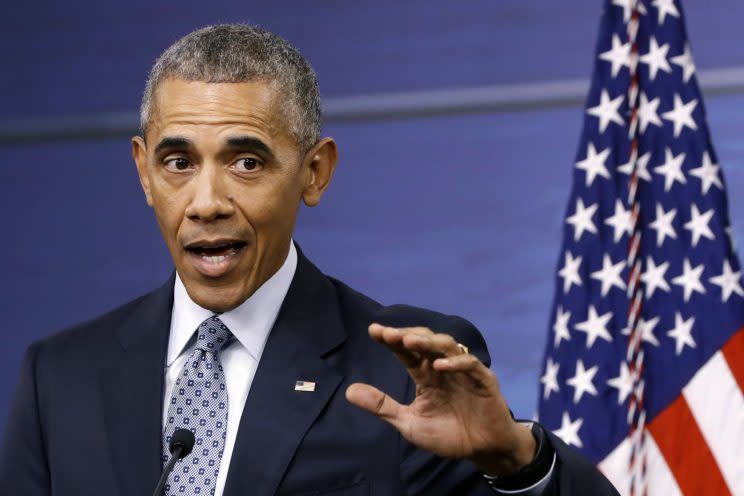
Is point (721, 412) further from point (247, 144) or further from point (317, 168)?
point (247, 144)

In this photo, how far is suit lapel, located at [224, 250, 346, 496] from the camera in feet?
Answer: 5.51

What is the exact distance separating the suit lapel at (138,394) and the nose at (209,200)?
0.23 metres

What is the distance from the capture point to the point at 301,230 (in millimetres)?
4145

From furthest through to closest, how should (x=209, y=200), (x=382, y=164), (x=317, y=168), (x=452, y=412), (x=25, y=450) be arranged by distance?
(x=382, y=164)
(x=317, y=168)
(x=25, y=450)
(x=209, y=200)
(x=452, y=412)

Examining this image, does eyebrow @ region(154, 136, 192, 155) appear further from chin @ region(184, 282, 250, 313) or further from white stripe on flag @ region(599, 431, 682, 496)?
white stripe on flag @ region(599, 431, 682, 496)

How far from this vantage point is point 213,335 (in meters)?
1.80

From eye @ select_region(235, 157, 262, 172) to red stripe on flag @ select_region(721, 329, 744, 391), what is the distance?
1.55 meters

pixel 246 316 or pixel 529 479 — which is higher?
pixel 246 316

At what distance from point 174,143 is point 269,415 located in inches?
15.3

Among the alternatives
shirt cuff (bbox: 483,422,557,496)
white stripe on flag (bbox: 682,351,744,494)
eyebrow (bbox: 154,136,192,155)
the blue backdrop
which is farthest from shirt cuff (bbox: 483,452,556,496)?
the blue backdrop

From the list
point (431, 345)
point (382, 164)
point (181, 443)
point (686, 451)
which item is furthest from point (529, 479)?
point (382, 164)

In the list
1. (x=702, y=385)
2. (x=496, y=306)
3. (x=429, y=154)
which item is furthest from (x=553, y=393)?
(x=429, y=154)

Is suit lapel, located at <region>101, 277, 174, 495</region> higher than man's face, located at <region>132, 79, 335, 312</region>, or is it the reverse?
man's face, located at <region>132, 79, 335, 312</region>

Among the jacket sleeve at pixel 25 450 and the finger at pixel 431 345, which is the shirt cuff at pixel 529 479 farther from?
the jacket sleeve at pixel 25 450
